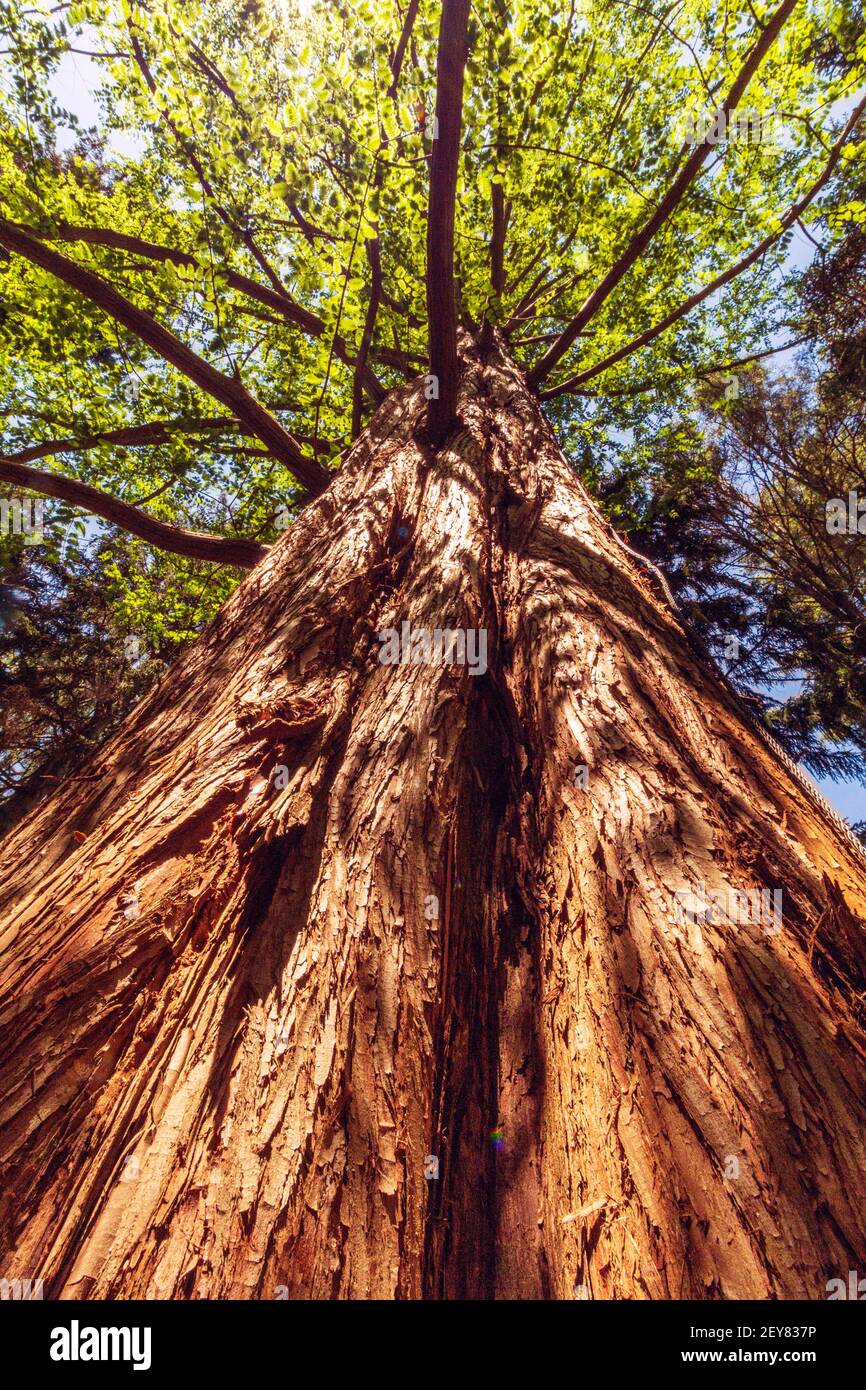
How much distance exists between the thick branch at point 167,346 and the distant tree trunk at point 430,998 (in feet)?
7.73

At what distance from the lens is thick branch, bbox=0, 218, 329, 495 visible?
2.90 metres

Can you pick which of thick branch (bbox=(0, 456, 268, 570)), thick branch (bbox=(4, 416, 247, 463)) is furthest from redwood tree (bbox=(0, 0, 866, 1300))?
thick branch (bbox=(4, 416, 247, 463))

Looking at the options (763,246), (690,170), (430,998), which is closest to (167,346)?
(690,170)

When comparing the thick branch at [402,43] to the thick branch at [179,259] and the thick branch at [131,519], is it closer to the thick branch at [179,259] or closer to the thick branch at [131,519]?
the thick branch at [179,259]

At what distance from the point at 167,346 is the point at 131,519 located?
102 centimetres

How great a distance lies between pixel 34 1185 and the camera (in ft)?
3.07

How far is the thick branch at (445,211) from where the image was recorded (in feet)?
6.38

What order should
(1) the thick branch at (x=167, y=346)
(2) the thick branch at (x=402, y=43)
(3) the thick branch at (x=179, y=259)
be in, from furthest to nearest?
1. (3) the thick branch at (x=179, y=259)
2. (1) the thick branch at (x=167, y=346)
3. (2) the thick branch at (x=402, y=43)

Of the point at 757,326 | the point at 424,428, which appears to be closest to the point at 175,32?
the point at 424,428

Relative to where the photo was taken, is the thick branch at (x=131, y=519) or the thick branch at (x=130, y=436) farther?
the thick branch at (x=130, y=436)

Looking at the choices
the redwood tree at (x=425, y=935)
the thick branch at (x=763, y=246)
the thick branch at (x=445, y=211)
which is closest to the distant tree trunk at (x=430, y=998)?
the redwood tree at (x=425, y=935)

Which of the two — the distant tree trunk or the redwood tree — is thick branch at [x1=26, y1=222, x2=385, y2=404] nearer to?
the redwood tree
